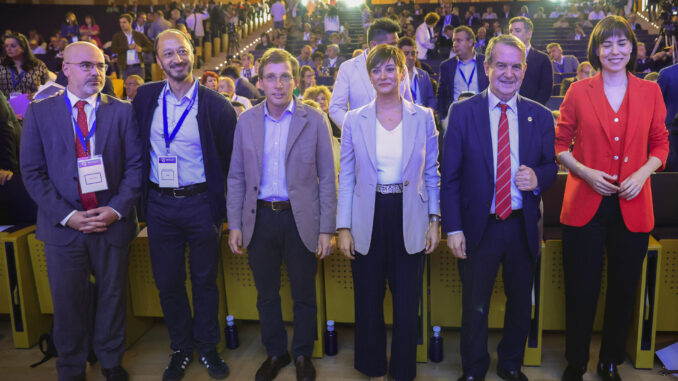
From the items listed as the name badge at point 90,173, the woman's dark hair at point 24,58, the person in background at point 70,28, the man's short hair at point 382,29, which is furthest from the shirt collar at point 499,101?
the person in background at point 70,28

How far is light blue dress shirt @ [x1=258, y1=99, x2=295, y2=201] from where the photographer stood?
2.48m

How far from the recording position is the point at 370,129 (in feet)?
7.68

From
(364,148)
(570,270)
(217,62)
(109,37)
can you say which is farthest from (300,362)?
(109,37)

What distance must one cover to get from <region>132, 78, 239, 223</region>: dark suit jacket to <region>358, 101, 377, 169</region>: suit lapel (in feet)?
2.30

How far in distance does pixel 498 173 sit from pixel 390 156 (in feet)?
1.50

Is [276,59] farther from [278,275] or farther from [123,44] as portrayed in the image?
[123,44]

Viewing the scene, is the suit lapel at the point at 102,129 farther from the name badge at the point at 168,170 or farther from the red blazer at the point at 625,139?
the red blazer at the point at 625,139

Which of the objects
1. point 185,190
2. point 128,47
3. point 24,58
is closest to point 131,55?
point 128,47

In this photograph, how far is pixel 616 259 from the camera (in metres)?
2.43

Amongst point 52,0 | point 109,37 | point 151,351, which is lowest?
point 151,351

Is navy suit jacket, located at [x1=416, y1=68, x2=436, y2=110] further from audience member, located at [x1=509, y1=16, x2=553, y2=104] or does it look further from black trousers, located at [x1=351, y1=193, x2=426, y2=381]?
black trousers, located at [x1=351, y1=193, x2=426, y2=381]

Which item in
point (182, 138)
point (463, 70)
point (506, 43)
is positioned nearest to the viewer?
point (506, 43)

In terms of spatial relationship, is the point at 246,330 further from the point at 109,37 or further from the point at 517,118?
the point at 109,37

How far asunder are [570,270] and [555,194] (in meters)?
0.71
